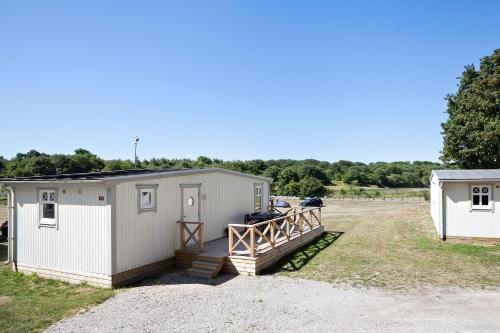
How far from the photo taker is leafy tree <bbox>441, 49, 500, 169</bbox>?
976 inches

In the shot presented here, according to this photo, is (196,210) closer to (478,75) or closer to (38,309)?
(38,309)

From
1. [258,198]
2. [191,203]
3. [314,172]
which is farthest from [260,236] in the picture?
[314,172]

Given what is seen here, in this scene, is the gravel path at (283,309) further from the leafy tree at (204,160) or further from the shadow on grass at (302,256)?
the leafy tree at (204,160)

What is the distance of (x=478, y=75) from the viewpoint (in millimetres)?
28078

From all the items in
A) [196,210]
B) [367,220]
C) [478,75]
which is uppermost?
[478,75]

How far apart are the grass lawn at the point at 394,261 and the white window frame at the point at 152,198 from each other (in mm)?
3919

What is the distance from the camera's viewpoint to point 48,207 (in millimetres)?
10156

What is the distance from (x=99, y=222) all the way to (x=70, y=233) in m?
1.20

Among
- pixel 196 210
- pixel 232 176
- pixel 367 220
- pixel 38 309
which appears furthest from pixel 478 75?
pixel 38 309

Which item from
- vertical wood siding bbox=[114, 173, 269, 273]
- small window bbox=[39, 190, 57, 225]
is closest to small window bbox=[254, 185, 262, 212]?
vertical wood siding bbox=[114, 173, 269, 273]

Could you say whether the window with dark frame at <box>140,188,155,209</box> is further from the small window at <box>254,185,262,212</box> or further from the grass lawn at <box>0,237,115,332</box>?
the small window at <box>254,185,262,212</box>

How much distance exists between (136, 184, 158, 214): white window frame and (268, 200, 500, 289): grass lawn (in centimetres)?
392

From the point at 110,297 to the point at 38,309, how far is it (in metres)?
1.41

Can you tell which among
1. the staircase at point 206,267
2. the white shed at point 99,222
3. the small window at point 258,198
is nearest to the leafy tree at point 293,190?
the small window at point 258,198
